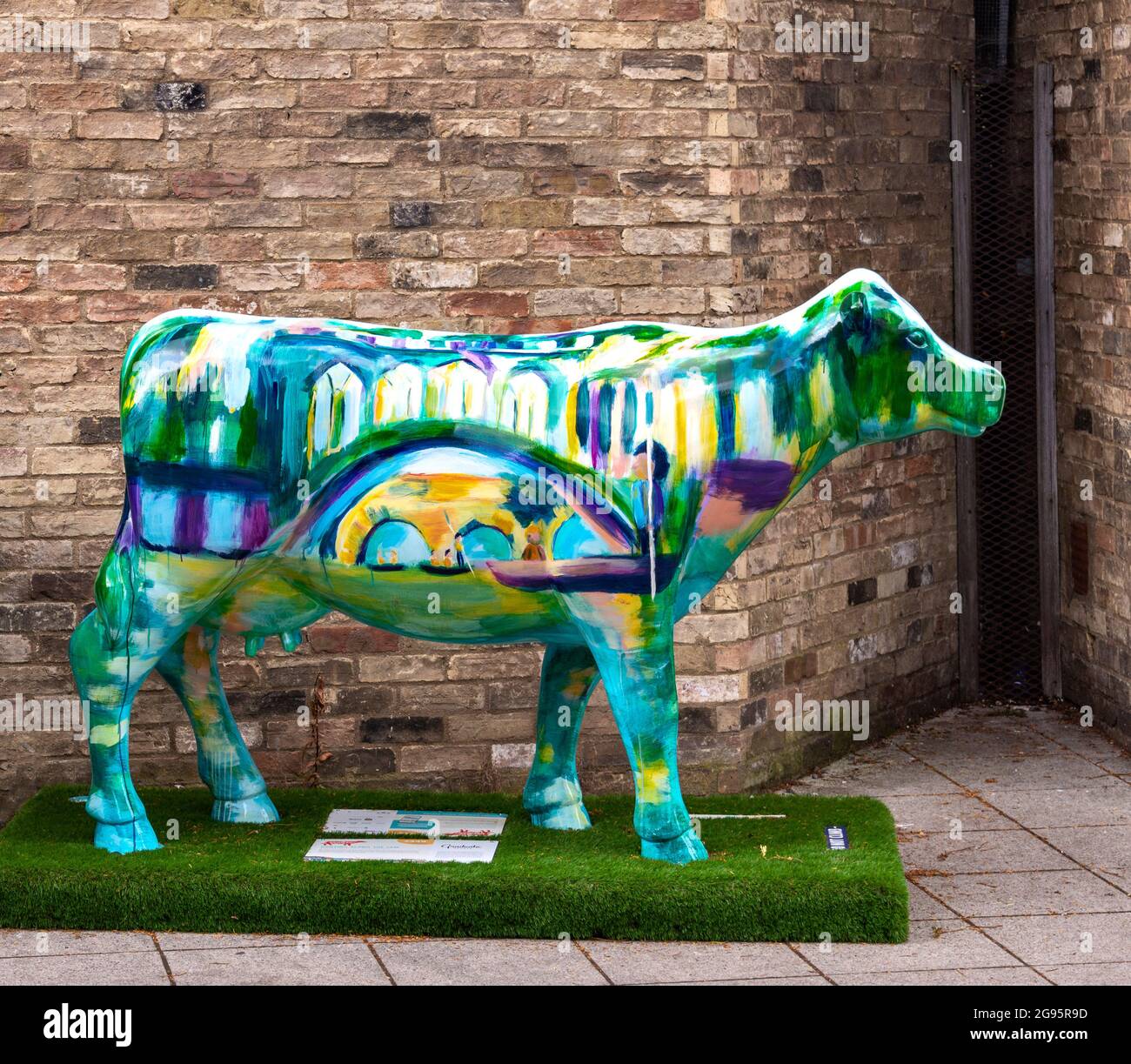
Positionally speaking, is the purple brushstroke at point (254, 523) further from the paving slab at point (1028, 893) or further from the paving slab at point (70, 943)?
the paving slab at point (1028, 893)

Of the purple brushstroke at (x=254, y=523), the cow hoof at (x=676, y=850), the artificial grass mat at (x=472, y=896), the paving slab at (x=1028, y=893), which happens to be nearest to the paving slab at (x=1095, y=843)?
the paving slab at (x=1028, y=893)

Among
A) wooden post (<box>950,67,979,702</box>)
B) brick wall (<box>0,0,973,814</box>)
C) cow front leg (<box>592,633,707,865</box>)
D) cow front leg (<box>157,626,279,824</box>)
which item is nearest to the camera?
cow front leg (<box>592,633,707,865</box>)

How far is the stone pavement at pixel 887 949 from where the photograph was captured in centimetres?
624

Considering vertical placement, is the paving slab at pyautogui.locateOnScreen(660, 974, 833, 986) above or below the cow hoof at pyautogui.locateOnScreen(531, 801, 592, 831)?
below

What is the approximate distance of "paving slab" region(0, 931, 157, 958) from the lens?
6.43 m

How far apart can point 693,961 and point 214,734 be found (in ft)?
6.29

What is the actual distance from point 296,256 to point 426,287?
0.52 metres

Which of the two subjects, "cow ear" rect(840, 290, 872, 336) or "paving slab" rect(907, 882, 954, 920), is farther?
"paving slab" rect(907, 882, 954, 920)

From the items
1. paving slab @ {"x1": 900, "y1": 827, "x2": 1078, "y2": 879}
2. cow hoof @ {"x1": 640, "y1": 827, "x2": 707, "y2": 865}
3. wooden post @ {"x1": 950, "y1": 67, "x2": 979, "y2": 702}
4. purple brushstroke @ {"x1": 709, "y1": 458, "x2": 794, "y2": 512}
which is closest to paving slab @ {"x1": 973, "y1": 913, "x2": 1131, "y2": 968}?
paving slab @ {"x1": 900, "y1": 827, "x2": 1078, "y2": 879}

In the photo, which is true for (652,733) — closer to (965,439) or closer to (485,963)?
(485,963)

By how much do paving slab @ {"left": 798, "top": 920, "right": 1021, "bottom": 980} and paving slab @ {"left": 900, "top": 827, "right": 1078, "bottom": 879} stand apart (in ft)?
2.56

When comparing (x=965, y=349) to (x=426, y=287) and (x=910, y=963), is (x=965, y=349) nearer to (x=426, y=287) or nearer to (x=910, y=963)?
(x=426, y=287)

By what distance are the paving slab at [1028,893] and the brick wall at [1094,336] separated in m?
2.23

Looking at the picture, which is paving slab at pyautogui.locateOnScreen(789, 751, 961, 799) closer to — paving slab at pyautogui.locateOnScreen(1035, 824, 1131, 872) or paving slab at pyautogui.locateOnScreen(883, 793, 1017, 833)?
paving slab at pyautogui.locateOnScreen(883, 793, 1017, 833)
